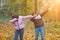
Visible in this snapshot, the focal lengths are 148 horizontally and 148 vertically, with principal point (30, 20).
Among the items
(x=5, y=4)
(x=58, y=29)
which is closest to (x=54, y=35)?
(x=58, y=29)

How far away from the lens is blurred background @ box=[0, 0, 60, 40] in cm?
179

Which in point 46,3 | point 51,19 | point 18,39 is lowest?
point 18,39

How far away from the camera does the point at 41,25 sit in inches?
A: 70.7

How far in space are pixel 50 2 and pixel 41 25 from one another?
299 millimetres

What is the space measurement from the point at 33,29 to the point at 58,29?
302 millimetres

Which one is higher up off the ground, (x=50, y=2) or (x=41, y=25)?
(x=50, y=2)

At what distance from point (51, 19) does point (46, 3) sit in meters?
0.20

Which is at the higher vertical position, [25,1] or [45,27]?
[25,1]

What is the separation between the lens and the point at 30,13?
1793 millimetres

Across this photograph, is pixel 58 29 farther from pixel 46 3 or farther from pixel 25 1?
pixel 25 1

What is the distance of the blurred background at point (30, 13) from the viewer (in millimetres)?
1785

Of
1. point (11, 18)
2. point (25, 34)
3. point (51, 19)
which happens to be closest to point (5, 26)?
point (11, 18)

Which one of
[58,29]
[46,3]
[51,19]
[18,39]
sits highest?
[46,3]

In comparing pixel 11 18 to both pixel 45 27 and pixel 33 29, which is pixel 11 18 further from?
pixel 45 27
